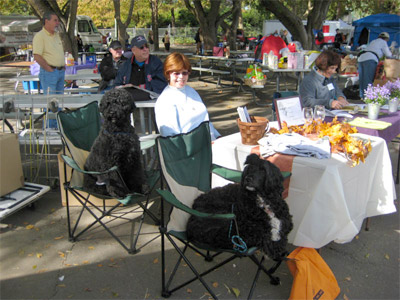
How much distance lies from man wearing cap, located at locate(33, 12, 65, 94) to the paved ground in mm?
2843

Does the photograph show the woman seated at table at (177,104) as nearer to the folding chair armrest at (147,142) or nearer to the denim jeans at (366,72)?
the folding chair armrest at (147,142)

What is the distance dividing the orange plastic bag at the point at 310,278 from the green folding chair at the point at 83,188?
117 centimetres

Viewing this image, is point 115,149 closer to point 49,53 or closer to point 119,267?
point 119,267

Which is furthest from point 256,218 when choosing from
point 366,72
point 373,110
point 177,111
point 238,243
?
point 366,72

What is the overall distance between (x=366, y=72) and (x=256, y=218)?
8148 mm

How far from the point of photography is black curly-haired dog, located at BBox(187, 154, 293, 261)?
6.91 feet

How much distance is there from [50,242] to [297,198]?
2.09 metres

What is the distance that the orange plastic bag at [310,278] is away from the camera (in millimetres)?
2379

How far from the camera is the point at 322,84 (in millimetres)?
4148

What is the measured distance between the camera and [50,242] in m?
3.23

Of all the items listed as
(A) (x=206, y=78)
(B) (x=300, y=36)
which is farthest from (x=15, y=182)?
(B) (x=300, y=36)

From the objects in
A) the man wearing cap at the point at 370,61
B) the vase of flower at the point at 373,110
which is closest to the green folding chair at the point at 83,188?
the vase of flower at the point at 373,110

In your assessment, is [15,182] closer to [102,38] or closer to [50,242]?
[50,242]

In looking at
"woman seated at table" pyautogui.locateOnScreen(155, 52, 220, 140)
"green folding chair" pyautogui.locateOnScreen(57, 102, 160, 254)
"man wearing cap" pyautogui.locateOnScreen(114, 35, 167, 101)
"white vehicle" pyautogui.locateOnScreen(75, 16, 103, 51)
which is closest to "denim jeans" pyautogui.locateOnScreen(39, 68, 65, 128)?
"man wearing cap" pyautogui.locateOnScreen(114, 35, 167, 101)
